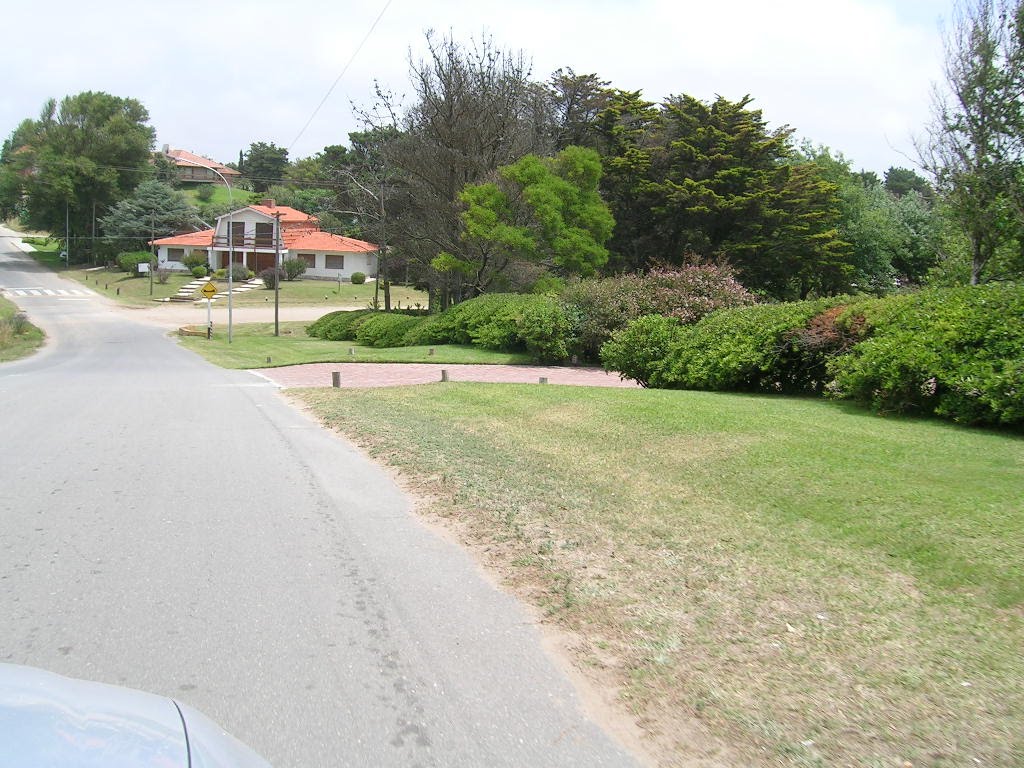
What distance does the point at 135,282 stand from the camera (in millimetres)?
81875

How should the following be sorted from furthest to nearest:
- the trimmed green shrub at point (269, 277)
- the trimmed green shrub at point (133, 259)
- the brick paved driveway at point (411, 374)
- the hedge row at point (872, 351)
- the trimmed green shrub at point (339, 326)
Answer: the trimmed green shrub at point (133, 259) < the trimmed green shrub at point (269, 277) < the trimmed green shrub at point (339, 326) < the brick paved driveway at point (411, 374) < the hedge row at point (872, 351)

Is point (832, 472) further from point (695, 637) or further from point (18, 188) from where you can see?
point (18, 188)

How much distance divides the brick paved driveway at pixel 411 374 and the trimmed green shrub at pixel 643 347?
2384 millimetres

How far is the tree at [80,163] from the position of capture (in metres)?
95.4

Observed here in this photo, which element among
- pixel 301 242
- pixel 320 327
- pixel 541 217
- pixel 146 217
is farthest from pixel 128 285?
pixel 541 217

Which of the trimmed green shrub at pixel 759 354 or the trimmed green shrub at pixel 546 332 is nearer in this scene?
the trimmed green shrub at pixel 759 354

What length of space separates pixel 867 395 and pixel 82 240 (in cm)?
10536

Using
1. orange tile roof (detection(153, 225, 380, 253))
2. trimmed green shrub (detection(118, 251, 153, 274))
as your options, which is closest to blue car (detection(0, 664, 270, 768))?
orange tile roof (detection(153, 225, 380, 253))

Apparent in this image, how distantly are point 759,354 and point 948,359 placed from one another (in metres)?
3.84

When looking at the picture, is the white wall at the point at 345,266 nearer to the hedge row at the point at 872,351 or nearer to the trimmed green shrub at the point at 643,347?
the trimmed green shrub at the point at 643,347


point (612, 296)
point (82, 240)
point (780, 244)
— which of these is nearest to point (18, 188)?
point (82, 240)

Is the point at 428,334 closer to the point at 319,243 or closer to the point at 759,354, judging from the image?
the point at 759,354

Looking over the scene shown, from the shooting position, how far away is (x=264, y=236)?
A: 285 feet

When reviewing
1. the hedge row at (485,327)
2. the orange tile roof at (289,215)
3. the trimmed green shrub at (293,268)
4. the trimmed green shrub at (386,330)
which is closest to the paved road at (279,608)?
the hedge row at (485,327)
